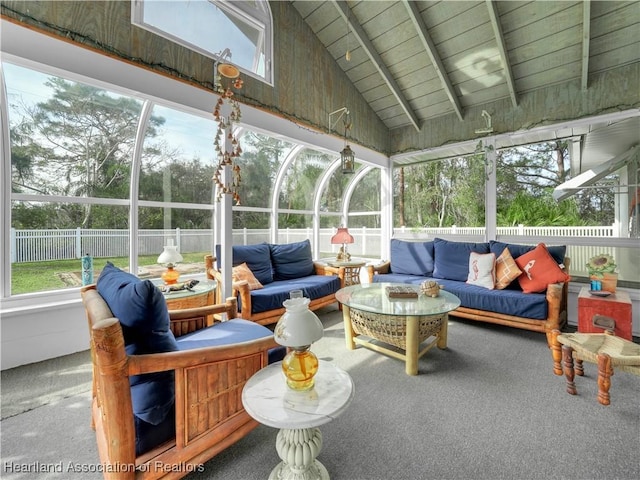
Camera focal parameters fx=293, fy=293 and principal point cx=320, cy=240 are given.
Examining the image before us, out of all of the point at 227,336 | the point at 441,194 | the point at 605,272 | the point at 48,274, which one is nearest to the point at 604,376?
the point at 605,272

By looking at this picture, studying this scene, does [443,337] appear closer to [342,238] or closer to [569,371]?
[569,371]

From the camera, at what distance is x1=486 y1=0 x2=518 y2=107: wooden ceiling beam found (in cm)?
312

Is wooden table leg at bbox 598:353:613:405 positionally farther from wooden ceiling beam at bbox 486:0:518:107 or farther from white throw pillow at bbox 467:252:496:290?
wooden ceiling beam at bbox 486:0:518:107

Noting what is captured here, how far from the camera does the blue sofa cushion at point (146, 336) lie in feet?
3.86

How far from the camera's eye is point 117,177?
3.20m

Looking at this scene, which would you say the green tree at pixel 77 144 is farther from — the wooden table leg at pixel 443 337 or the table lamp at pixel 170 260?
the wooden table leg at pixel 443 337

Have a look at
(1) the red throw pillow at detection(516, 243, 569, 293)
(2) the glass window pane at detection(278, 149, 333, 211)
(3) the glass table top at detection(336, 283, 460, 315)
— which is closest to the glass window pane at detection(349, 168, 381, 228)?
(2) the glass window pane at detection(278, 149, 333, 211)

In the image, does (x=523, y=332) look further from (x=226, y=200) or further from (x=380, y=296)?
(x=226, y=200)

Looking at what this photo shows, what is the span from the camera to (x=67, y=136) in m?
2.88

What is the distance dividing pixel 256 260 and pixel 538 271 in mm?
3226

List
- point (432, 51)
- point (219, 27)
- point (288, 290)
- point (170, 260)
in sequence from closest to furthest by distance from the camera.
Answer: point (170, 260) < point (219, 27) < point (288, 290) < point (432, 51)

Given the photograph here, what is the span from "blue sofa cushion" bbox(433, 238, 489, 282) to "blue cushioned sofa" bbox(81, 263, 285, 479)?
318 centimetres

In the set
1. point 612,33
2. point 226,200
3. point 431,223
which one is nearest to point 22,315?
point 226,200

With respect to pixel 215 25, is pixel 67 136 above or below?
below
